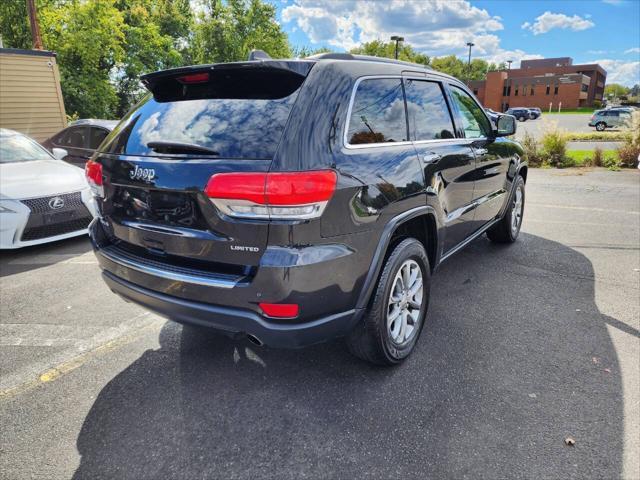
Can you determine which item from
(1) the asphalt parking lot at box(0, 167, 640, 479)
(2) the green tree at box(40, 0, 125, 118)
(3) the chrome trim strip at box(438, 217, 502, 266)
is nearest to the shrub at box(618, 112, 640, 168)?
(3) the chrome trim strip at box(438, 217, 502, 266)

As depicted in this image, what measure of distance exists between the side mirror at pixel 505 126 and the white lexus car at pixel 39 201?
14.3ft

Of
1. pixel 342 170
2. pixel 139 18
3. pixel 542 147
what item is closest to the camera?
pixel 342 170

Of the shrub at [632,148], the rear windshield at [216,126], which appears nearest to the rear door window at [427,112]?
the rear windshield at [216,126]

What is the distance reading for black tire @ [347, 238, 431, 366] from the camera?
99.6 inches

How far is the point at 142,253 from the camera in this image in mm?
2572

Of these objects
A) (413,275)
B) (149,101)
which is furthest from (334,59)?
(413,275)

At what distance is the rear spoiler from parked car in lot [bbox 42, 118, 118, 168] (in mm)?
6149

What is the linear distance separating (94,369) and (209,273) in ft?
4.32

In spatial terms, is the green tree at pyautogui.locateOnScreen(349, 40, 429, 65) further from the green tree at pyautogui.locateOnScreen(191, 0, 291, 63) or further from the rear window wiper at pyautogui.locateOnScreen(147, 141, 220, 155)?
the rear window wiper at pyautogui.locateOnScreen(147, 141, 220, 155)

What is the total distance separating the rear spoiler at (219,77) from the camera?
90.0 inches

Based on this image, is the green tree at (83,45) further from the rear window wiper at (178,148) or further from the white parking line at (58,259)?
the rear window wiper at (178,148)

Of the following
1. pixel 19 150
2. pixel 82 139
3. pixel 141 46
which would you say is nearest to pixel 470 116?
pixel 19 150

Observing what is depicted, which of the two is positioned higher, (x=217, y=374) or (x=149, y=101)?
(x=149, y=101)

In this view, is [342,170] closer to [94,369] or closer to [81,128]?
[94,369]
